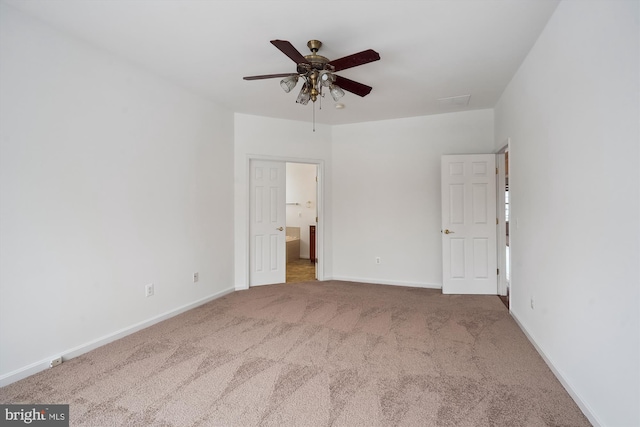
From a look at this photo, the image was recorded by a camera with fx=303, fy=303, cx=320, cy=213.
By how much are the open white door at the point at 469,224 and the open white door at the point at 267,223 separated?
8.17 feet

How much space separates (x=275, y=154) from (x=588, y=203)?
3.87 m

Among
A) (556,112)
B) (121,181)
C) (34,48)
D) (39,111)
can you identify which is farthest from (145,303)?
(556,112)

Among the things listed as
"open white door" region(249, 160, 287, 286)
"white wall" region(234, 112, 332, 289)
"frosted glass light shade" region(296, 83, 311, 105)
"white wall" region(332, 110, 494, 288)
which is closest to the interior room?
"frosted glass light shade" region(296, 83, 311, 105)

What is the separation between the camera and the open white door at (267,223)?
4.74 meters

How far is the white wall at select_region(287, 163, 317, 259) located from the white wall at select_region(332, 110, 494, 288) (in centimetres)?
238

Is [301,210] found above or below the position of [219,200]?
below

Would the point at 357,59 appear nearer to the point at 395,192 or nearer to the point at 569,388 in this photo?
the point at 569,388

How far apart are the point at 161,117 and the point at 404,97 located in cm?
291

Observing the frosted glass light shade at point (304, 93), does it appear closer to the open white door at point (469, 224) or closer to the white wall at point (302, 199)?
the open white door at point (469, 224)

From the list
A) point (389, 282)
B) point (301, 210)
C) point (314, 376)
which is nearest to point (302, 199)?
point (301, 210)

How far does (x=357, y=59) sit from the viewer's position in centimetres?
223

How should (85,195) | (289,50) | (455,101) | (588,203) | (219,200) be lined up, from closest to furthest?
1. (588,203)
2. (289,50)
3. (85,195)
4. (455,101)
5. (219,200)

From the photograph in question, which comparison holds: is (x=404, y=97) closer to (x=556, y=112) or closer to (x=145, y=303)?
(x=556, y=112)

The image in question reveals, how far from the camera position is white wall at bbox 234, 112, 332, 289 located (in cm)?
458
